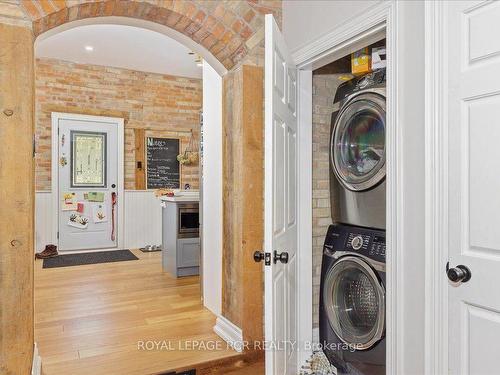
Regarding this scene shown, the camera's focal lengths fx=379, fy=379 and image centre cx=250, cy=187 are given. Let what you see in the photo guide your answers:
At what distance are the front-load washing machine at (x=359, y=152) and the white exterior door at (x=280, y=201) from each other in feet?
1.06

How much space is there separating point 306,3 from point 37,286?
385 centimetres

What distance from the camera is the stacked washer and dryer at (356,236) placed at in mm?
2285

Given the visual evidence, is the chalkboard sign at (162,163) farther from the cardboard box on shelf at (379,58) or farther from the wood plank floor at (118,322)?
the cardboard box on shelf at (379,58)

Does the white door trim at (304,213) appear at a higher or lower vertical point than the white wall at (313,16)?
lower

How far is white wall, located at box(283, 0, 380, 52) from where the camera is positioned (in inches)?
83.3

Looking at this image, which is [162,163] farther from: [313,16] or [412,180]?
[412,180]

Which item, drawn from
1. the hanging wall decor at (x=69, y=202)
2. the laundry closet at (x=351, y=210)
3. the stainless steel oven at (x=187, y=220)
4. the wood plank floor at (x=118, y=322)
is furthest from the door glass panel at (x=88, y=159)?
the laundry closet at (x=351, y=210)

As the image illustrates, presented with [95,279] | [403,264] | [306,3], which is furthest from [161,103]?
[403,264]

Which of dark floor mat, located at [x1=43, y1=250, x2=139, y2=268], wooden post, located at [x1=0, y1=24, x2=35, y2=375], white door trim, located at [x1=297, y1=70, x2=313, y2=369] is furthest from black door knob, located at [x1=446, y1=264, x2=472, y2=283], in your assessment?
dark floor mat, located at [x1=43, y1=250, x2=139, y2=268]

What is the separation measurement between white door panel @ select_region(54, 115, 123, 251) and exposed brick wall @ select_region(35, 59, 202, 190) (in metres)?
0.19

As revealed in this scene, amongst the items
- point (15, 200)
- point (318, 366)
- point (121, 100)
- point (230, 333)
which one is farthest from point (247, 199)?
point (121, 100)

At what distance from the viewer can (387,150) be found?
6.10ft

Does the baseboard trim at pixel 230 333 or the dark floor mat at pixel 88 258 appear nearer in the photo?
the baseboard trim at pixel 230 333

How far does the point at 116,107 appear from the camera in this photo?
6.27 meters
